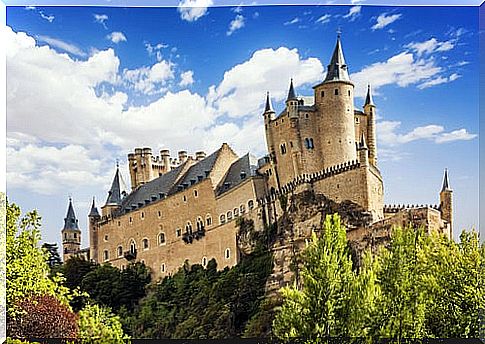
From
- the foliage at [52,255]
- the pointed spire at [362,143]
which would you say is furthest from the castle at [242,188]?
the foliage at [52,255]

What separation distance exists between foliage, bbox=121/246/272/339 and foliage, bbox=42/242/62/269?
39.3 inches

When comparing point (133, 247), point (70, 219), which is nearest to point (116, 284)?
point (133, 247)

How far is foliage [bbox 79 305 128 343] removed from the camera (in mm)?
9180

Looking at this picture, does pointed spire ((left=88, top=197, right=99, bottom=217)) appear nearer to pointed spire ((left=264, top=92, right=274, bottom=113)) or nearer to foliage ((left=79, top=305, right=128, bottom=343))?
foliage ((left=79, top=305, right=128, bottom=343))

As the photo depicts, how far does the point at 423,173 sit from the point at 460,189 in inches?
17.0

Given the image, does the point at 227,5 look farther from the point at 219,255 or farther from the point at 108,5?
the point at 219,255

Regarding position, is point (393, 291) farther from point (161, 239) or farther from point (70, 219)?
point (70, 219)

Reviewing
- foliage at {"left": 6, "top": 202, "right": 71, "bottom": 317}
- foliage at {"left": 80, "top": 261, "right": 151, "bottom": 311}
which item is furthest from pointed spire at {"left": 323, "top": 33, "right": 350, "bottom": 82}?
foliage at {"left": 6, "top": 202, "right": 71, "bottom": 317}

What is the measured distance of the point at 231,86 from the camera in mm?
9555

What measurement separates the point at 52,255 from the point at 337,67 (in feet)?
12.8

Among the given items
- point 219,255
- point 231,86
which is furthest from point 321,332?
point 231,86

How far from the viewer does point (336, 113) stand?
9.52 metres

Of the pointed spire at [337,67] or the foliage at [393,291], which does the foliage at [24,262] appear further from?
the pointed spire at [337,67]

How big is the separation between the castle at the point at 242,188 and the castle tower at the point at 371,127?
0.04 feet
